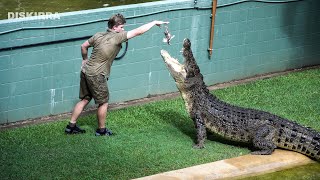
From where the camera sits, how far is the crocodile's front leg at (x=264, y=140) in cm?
899

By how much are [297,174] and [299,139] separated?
48 cm

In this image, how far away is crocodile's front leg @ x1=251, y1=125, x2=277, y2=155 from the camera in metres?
8.99

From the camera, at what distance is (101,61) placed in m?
9.34

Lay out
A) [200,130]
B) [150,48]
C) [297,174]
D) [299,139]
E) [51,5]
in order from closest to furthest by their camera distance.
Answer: [297,174] < [299,139] < [200,130] < [150,48] < [51,5]

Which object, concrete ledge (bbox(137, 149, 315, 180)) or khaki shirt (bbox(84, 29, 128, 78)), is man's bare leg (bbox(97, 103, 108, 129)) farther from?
concrete ledge (bbox(137, 149, 315, 180))

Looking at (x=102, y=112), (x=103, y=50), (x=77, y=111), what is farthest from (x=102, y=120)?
(x=103, y=50)

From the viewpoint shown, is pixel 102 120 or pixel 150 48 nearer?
pixel 102 120

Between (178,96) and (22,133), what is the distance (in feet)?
9.37

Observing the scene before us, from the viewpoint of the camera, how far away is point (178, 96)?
37.9 feet

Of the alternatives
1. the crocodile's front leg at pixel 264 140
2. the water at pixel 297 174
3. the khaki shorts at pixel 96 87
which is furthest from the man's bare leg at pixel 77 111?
the water at pixel 297 174

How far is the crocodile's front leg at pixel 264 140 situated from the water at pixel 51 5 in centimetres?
705

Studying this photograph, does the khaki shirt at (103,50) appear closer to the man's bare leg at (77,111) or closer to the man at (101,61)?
the man at (101,61)

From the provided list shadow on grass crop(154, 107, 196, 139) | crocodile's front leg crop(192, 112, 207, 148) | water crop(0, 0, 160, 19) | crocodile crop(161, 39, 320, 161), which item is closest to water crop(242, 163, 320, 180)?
crocodile crop(161, 39, 320, 161)

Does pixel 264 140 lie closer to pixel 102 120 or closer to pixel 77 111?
pixel 102 120
